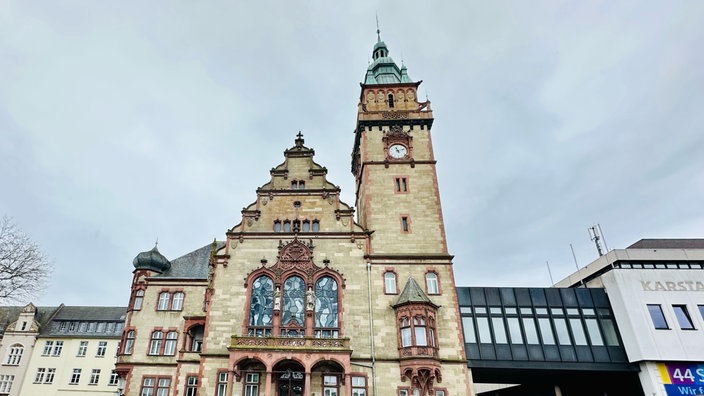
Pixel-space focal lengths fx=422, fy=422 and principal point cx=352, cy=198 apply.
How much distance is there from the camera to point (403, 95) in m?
37.8

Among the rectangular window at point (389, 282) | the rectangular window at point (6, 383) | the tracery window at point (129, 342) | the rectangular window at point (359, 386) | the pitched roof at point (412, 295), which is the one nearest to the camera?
the rectangular window at point (359, 386)

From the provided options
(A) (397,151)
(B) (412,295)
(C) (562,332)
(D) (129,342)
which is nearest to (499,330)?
(C) (562,332)

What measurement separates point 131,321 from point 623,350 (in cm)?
3613

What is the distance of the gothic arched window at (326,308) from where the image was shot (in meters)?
27.1

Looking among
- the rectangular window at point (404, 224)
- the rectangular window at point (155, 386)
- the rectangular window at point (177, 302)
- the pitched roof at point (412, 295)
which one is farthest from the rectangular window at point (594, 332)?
the rectangular window at point (177, 302)

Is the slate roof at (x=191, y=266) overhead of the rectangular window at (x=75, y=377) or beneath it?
overhead

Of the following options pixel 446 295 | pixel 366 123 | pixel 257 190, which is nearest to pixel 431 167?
pixel 366 123

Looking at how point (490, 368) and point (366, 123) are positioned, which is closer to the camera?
point (490, 368)

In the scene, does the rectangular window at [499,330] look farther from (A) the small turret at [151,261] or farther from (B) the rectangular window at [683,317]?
(A) the small turret at [151,261]

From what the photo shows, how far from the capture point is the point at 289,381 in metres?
25.6

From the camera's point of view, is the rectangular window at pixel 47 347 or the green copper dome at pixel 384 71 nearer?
the green copper dome at pixel 384 71

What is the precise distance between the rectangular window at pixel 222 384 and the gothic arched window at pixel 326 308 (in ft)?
20.0

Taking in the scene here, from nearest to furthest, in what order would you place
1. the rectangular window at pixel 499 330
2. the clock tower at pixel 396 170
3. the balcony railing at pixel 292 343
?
the balcony railing at pixel 292 343
the rectangular window at pixel 499 330
the clock tower at pixel 396 170

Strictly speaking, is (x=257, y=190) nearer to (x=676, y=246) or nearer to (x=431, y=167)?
(x=431, y=167)
